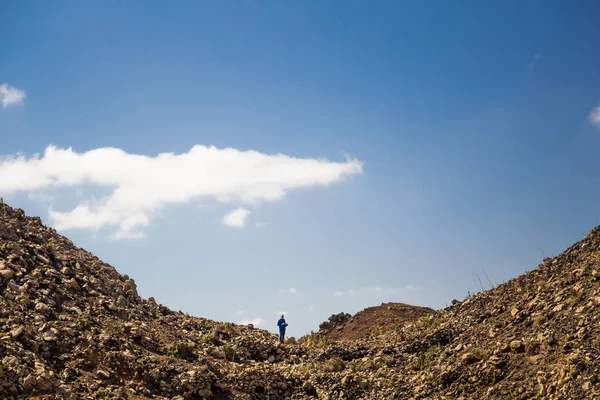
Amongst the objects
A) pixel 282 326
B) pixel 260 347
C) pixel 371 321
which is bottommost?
pixel 371 321

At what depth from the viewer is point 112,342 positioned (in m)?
17.4

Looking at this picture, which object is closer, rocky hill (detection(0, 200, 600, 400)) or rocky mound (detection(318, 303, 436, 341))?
rocky hill (detection(0, 200, 600, 400))

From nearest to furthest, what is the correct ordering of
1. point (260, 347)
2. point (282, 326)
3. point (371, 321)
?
point (260, 347)
point (282, 326)
point (371, 321)

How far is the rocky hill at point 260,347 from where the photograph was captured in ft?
47.3

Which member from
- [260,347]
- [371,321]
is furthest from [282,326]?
[371,321]

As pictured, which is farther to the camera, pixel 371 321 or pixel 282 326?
pixel 371 321

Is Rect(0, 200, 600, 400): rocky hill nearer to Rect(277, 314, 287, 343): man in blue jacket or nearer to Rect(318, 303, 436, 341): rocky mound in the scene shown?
Rect(277, 314, 287, 343): man in blue jacket

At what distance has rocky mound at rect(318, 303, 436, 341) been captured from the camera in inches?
1047

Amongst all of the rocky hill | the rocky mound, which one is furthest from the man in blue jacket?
the rocky mound

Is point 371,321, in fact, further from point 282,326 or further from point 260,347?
point 260,347

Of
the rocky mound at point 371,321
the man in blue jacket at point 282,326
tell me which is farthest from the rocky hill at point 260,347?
the rocky mound at point 371,321

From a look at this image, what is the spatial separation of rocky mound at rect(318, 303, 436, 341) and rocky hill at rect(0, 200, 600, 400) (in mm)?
3087

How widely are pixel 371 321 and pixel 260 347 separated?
26.7 ft

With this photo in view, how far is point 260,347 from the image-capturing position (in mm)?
21438
